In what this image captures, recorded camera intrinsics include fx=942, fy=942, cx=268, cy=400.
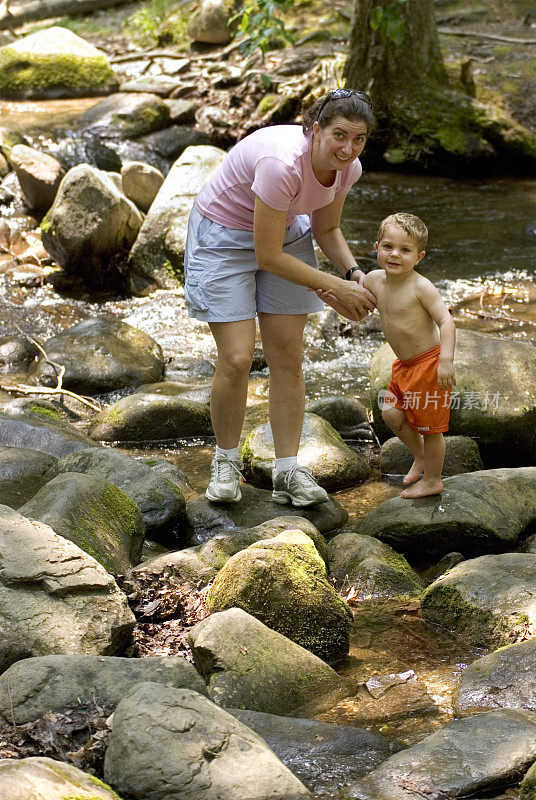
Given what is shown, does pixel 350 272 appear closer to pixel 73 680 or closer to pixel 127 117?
pixel 73 680

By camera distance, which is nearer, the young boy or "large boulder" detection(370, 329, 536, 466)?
the young boy

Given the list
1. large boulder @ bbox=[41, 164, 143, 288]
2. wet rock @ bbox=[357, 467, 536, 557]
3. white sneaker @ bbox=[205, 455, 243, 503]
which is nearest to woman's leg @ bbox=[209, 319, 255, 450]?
white sneaker @ bbox=[205, 455, 243, 503]

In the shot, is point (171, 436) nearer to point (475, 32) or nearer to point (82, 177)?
point (82, 177)

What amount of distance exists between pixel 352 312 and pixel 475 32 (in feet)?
44.1

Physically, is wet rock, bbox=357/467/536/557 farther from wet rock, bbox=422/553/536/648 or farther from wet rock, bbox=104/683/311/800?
wet rock, bbox=104/683/311/800

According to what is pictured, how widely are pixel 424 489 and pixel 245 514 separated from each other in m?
0.84

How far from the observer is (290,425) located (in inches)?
171

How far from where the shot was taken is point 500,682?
3.03m

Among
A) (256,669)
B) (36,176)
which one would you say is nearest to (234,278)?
(256,669)

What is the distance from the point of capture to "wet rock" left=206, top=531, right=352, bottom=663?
3371 mm

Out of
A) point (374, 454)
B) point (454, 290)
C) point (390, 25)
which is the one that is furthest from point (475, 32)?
point (374, 454)

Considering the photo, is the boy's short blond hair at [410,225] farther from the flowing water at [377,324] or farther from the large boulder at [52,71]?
the large boulder at [52,71]

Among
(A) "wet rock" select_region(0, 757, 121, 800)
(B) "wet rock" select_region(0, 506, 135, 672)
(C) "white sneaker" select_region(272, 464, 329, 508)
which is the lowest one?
(C) "white sneaker" select_region(272, 464, 329, 508)

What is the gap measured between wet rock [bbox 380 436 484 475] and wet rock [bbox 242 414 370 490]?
0.49ft
